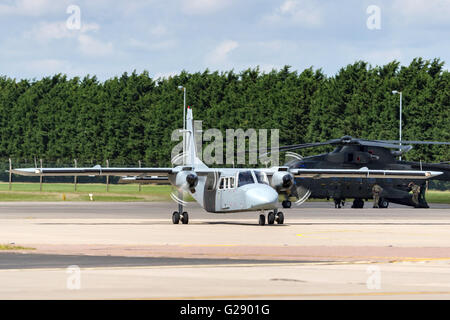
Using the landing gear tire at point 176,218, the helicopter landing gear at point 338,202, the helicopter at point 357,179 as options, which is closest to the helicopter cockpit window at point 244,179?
the landing gear tire at point 176,218

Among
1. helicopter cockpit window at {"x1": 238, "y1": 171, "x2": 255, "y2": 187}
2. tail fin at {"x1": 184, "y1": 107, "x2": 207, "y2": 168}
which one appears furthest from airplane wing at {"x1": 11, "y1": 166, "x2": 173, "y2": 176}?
helicopter cockpit window at {"x1": 238, "y1": 171, "x2": 255, "y2": 187}

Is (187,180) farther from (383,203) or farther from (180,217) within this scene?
(383,203)

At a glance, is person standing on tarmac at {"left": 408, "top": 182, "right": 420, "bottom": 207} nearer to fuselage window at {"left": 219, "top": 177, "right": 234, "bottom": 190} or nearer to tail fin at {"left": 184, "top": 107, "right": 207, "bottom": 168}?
tail fin at {"left": 184, "top": 107, "right": 207, "bottom": 168}

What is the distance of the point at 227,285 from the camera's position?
48.9ft

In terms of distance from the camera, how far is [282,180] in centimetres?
3759

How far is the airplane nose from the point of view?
34719 millimetres

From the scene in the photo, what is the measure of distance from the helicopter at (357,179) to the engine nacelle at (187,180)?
1763 centimetres

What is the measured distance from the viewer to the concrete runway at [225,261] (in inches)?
558

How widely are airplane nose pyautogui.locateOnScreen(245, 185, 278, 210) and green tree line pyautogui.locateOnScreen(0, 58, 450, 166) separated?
152 feet

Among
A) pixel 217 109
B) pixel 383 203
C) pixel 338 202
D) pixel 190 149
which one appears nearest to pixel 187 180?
pixel 190 149

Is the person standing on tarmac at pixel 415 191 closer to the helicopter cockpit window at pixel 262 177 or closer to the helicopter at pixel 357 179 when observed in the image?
the helicopter at pixel 357 179

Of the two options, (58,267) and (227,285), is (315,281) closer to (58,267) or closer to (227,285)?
(227,285)

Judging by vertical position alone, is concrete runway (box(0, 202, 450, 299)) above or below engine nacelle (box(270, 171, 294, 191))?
below

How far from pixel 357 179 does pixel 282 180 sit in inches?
862
